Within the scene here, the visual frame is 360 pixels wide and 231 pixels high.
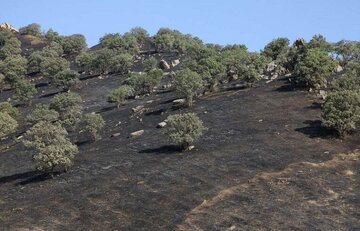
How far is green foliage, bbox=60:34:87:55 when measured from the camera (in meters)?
173

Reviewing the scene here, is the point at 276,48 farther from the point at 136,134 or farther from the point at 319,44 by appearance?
the point at 136,134

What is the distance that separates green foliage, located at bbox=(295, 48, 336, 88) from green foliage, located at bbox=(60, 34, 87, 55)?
11114 centimetres

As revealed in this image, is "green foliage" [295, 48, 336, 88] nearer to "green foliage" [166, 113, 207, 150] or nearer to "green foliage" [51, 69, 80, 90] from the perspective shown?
"green foliage" [166, 113, 207, 150]

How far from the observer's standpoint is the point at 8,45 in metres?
168

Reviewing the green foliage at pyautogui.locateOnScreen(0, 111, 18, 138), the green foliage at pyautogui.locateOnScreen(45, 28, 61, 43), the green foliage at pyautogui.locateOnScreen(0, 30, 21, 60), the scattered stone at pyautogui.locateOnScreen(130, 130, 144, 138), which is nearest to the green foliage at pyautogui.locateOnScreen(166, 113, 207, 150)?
the scattered stone at pyautogui.locateOnScreen(130, 130, 144, 138)

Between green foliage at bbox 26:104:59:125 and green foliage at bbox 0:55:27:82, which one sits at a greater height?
green foliage at bbox 0:55:27:82

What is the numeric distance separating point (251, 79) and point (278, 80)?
6197mm

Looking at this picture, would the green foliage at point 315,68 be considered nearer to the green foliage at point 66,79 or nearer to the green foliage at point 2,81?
the green foliage at point 66,79

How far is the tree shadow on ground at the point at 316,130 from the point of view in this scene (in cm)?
5794

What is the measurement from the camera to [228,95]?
86.4m

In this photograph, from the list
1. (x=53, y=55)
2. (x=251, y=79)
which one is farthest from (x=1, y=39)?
(x=251, y=79)

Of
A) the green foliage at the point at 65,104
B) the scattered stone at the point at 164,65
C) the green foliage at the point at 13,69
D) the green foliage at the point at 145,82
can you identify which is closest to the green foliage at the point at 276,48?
the scattered stone at the point at 164,65

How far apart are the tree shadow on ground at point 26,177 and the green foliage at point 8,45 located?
4543 inches

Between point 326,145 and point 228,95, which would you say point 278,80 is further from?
point 326,145
